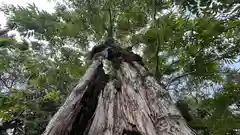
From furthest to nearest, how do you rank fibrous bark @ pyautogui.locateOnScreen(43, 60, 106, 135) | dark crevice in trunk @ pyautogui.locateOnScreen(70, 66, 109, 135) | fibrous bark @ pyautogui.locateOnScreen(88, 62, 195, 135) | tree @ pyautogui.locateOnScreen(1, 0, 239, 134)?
1. tree @ pyautogui.locateOnScreen(1, 0, 239, 134)
2. dark crevice in trunk @ pyautogui.locateOnScreen(70, 66, 109, 135)
3. fibrous bark @ pyautogui.locateOnScreen(88, 62, 195, 135)
4. fibrous bark @ pyautogui.locateOnScreen(43, 60, 106, 135)

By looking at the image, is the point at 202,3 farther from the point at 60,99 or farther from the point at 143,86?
the point at 60,99

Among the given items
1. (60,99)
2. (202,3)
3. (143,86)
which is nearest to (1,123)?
(60,99)

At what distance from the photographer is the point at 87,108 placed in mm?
1848

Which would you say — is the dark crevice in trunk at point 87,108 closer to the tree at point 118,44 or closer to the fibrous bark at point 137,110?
the fibrous bark at point 137,110

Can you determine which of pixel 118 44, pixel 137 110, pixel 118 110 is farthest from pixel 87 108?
pixel 118 44

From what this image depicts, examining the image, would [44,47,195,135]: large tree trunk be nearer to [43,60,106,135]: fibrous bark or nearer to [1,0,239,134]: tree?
[43,60,106,135]: fibrous bark

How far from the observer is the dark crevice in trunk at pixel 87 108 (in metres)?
1.58

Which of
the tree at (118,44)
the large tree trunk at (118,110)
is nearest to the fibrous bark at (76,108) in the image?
the large tree trunk at (118,110)

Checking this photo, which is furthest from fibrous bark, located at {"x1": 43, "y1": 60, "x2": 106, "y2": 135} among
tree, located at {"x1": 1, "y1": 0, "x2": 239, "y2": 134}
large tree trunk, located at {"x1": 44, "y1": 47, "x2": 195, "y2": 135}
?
tree, located at {"x1": 1, "y1": 0, "x2": 239, "y2": 134}

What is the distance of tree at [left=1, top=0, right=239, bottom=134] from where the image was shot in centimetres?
307

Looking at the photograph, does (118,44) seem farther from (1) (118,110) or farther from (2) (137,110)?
(2) (137,110)

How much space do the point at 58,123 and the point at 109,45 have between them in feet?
7.20

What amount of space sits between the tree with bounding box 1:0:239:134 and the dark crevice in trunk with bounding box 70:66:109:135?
28cm

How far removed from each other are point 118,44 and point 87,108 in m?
2.04
